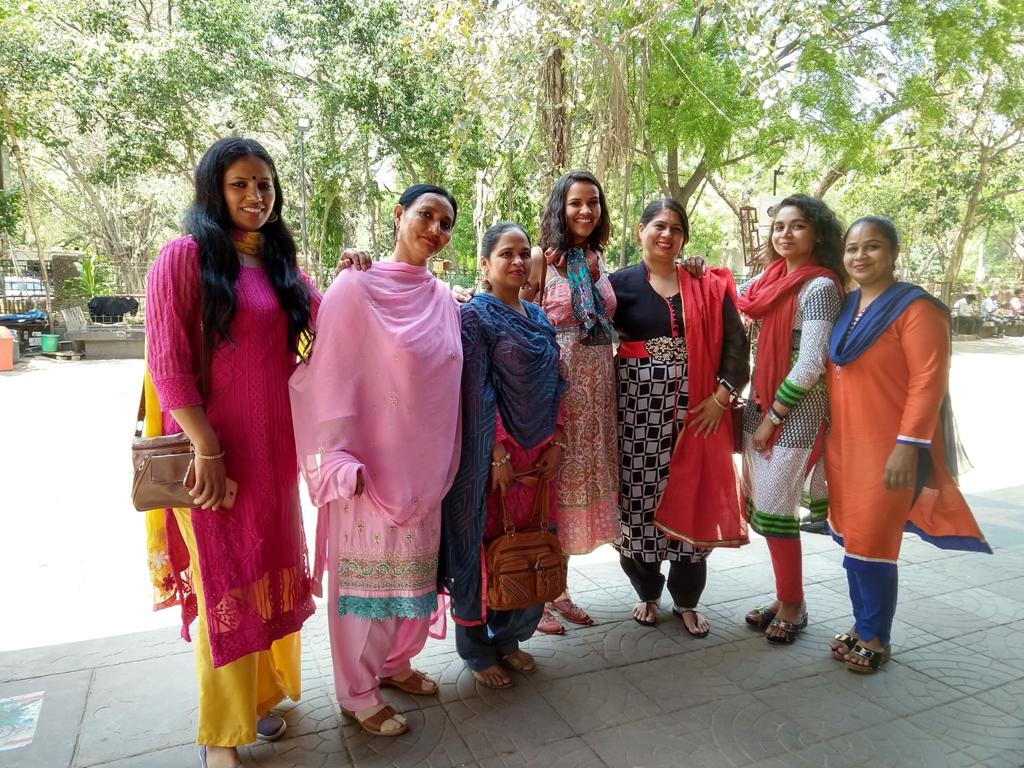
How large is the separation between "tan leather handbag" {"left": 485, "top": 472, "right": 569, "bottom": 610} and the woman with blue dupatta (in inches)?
1.7

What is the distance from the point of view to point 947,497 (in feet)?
9.18

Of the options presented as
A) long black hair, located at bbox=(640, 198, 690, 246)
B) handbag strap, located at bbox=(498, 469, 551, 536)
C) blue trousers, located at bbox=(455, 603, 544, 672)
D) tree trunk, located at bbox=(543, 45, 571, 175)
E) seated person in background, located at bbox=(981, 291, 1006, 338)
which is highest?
tree trunk, located at bbox=(543, 45, 571, 175)

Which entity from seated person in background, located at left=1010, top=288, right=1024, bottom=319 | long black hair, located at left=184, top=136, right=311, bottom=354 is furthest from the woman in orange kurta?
seated person in background, located at left=1010, top=288, right=1024, bottom=319

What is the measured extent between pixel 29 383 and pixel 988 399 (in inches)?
562

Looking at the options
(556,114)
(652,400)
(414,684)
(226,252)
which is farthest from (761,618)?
(556,114)

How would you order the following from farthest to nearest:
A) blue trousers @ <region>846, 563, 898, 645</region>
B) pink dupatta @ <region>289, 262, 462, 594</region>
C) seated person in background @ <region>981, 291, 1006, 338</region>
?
seated person in background @ <region>981, 291, 1006, 338</region> < blue trousers @ <region>846, 563, 898, 645</region> < pink dupatta @ <region>289, 262, 462, 594</region>

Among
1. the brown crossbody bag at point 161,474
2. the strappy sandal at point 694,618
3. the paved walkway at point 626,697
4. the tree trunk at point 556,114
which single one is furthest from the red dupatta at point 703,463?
the tree trunk at point 556,114

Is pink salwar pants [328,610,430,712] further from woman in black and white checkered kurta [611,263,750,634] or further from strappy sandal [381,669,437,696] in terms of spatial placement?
woman in black and white checkered kurta [611,263,750,634]

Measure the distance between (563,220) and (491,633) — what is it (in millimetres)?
1661

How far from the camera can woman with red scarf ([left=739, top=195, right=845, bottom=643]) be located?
2887mm

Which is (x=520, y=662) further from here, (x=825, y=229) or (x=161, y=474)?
(x=825, y=229)

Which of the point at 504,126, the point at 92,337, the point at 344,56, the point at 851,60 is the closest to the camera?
the point at 504,126

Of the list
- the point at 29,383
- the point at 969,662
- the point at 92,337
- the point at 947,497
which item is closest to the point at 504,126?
the point at 947,497

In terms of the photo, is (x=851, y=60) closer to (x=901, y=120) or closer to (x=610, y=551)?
(x=901, y=120)
